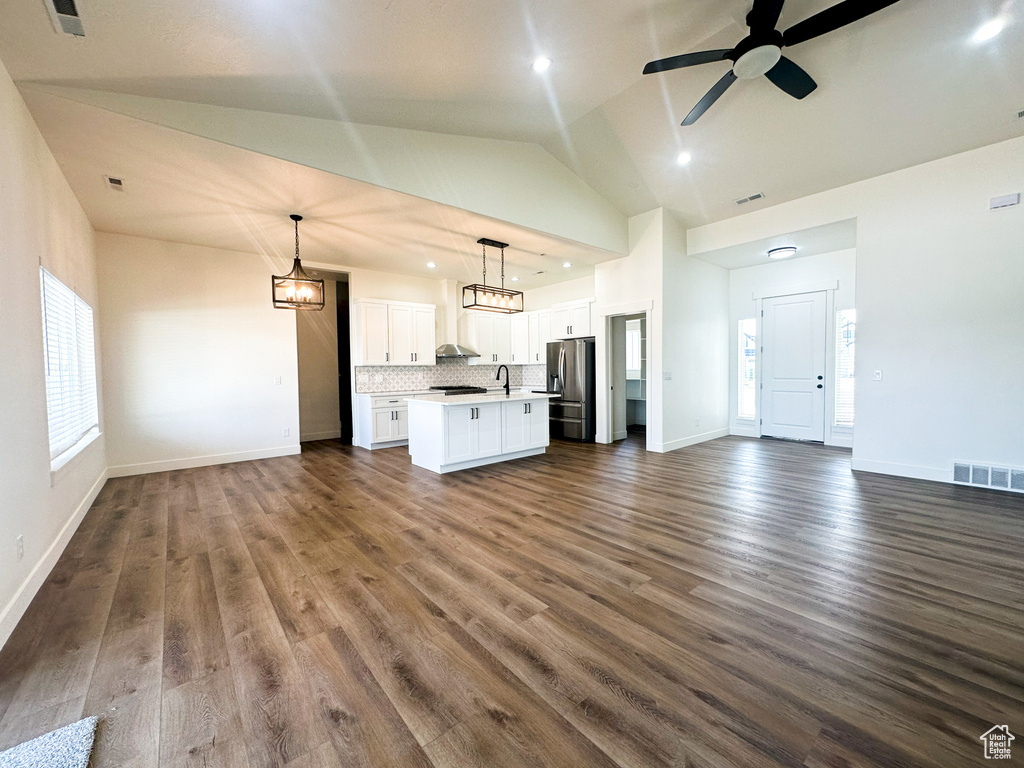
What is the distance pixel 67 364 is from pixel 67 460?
3.04ft

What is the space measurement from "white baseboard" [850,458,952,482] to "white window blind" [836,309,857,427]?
62.1 inches

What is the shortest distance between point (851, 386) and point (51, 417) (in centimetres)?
907

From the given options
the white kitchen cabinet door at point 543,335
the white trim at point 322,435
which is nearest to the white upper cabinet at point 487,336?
the white kitchen cabinet door at point 543,335

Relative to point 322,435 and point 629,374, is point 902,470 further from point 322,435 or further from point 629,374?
point 322,435

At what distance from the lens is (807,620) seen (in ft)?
6.53

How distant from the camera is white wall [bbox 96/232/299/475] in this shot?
493 centimetres

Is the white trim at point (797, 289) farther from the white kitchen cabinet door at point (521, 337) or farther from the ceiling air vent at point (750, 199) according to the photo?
the white kitchen cabinet door at point (521, 337)

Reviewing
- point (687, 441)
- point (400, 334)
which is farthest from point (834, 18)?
point (400, 334)

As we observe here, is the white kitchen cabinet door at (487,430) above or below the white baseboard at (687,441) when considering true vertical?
above

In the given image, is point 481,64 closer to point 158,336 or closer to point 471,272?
point 471,272

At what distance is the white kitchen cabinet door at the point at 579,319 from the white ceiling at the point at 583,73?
257cm

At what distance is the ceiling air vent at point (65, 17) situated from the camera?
79.1 inches

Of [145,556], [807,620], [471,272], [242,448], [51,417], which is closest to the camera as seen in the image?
[807,620]

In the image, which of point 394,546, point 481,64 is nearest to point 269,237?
point 481,64
